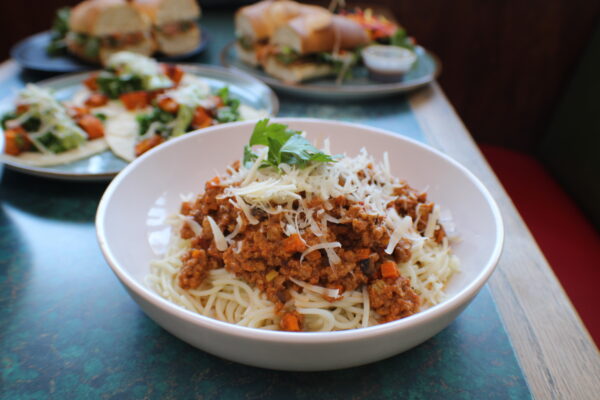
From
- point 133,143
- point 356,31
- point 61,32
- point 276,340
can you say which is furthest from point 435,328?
point 61,32

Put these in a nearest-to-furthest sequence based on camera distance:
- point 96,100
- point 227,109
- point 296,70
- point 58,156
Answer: point 58,156, point 227,109, point 96,100, point 296,70

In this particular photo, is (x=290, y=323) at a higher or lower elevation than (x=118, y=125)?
higher

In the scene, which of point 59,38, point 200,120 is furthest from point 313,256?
point 59,38

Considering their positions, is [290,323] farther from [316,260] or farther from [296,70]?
[296,70]

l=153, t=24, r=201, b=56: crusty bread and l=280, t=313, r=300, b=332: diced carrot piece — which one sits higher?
l=280, t=313, r=300, b=332: diced carrot piece

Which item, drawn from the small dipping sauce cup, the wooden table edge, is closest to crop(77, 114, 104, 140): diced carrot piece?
the small dipping sauce cup

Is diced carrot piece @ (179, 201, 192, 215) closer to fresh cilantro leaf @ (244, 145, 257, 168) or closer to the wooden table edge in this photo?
fresh cilantro leaf @ (244, 145, 257, 168)
